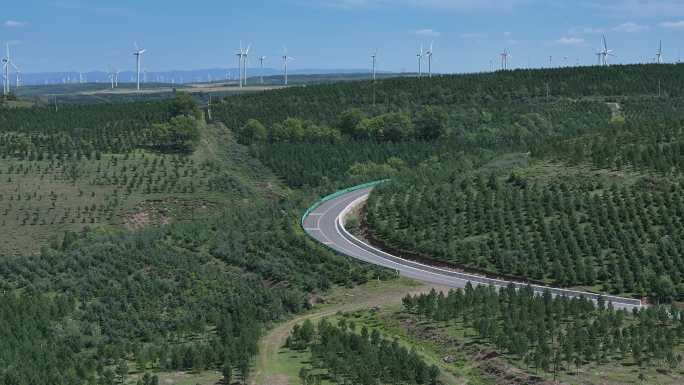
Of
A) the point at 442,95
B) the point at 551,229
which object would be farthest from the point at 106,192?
the point at 442,95

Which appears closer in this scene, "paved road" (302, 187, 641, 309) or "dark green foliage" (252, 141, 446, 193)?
"paved road" (302, 187, 641, 309)

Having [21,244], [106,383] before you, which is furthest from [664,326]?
[21,244]

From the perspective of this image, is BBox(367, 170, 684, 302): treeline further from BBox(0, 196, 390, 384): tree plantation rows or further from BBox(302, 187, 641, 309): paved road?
Result: BBox(0, 196, 390, 384): tree plantation rows

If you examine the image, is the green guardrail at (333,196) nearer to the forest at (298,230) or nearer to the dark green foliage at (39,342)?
the forest at (298,230)

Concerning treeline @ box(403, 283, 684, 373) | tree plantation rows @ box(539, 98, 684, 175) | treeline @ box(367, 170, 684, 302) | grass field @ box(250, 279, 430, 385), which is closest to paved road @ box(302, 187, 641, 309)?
treeline @ box(367, 170, 684, 302)

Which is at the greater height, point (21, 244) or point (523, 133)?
point (523, 133)

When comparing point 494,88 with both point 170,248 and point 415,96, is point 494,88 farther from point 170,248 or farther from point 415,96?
point 170,248
